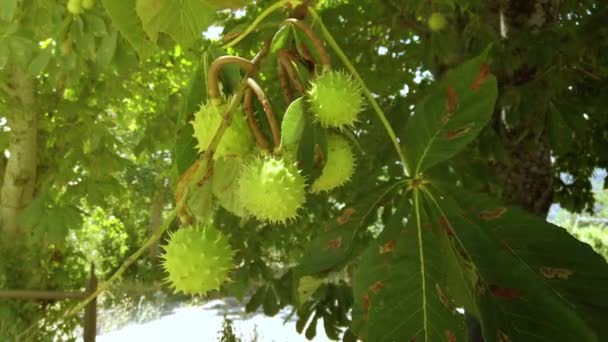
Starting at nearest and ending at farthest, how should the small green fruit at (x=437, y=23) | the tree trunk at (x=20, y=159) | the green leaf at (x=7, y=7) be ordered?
the green leaf at (x=7, y=7)
the small green fruit at (x=437, y=23)
the tree trunk at (x=20, y=159)

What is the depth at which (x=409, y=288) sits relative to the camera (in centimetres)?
69

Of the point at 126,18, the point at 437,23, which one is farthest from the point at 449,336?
the point at 437,23

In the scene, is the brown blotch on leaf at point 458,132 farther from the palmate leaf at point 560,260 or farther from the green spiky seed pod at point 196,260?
the green spiky seed pod at point 196,260

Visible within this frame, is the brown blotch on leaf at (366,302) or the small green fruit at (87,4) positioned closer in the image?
the brown blotch on leaf at (366,302)

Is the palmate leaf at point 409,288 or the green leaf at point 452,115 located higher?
the green leaf at point 452,115

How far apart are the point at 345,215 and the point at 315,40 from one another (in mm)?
229

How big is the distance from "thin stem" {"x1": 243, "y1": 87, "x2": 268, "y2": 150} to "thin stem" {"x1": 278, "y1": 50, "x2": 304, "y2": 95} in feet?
0.21

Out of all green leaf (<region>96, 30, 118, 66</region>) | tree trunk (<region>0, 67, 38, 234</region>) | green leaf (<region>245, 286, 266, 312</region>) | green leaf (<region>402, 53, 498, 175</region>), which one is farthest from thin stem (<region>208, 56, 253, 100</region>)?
tree trunk (<region>0, 67, 38, 234</region>)

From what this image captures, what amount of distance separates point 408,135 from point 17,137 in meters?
3.70

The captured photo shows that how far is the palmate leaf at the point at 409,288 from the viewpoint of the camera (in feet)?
2.19

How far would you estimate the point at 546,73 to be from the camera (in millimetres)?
2115

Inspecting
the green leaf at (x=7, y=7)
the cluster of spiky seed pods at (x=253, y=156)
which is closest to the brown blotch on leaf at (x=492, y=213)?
the cluster of spiky seed pods at (x=253, y=156)

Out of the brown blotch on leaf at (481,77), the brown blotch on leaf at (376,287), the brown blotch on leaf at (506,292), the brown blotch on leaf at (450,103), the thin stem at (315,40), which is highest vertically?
the thin stem at (315,40)

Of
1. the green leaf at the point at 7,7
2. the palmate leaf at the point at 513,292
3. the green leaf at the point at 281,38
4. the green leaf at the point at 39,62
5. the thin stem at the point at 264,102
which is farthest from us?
the green leaf at the point at 39,62
